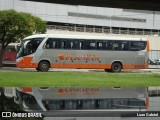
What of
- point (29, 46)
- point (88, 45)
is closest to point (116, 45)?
point (88, 45)

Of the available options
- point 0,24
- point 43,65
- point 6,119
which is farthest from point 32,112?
point 0,24

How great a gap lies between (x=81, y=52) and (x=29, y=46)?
13.6ft

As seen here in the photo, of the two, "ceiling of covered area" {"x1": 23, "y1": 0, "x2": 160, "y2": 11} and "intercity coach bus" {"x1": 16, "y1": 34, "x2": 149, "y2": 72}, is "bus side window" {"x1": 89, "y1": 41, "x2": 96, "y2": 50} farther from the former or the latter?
"ceiling of covered area" {"x1": 23, "y1": 0, "x2": 160, "y2": 11}

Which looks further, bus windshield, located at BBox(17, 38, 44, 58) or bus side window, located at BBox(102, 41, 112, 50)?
bus side window, located at BBox(102, 41, 112, 50)

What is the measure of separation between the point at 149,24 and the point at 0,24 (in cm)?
5237

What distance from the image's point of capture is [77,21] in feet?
254

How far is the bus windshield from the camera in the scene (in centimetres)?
2733

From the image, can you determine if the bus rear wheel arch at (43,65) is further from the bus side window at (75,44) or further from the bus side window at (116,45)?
the bus side window at (116,45)

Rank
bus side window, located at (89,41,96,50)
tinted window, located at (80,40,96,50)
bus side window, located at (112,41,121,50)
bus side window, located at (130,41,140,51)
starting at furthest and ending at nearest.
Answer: bus side window, located at (130,41,140,51)
bus side window, located at (112,41,121,50)
bus side window, located at (89,41,96,50)
tinted window, located at (80,40,96,50)

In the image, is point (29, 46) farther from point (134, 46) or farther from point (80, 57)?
point (134, 46)

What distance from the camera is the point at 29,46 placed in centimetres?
2747

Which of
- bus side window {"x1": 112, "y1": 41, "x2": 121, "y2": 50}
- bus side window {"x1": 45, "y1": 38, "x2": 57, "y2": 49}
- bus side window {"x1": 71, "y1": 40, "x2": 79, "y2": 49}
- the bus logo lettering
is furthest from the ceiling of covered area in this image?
bus side window {"x1": 112, "y1": 41, "x2": 121, "y2": 50}

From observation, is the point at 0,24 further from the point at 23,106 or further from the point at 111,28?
the point at 111,28

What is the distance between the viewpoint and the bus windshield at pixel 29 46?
27.3 metres
